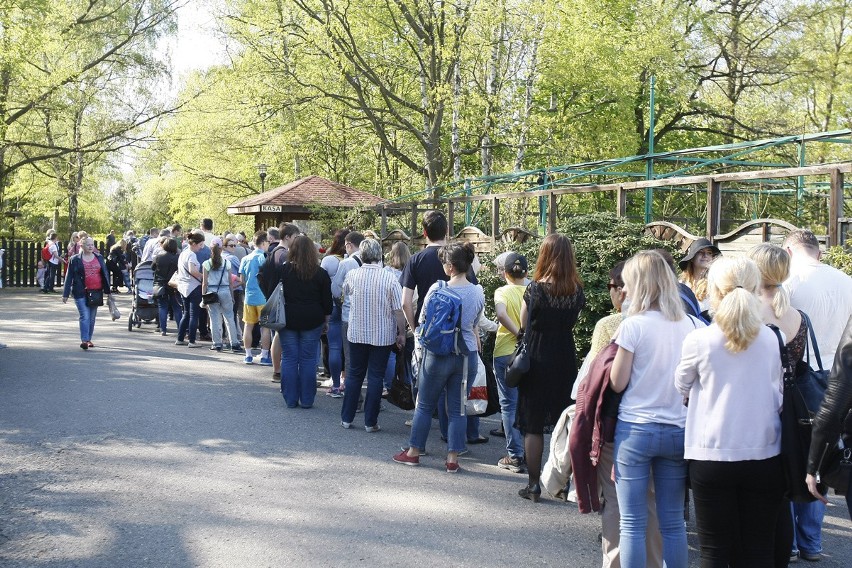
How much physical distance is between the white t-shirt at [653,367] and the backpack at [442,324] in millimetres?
2714

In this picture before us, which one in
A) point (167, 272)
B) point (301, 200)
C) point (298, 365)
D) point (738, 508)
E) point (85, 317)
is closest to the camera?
point (738, 508)

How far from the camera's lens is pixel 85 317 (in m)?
13.8

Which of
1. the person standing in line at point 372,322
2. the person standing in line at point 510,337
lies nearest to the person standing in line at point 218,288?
the person standing in line at point 372,322

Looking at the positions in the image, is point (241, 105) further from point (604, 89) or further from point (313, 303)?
point (313, 303)

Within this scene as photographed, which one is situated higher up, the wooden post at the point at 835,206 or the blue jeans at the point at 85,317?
the wooden post at the point at 835,206

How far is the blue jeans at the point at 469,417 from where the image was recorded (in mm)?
7254

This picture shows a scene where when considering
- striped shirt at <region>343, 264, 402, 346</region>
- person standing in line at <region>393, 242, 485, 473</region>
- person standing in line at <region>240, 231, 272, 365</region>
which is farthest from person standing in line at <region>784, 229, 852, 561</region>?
person standing in line at <region>240, 231, 272, 365</region>

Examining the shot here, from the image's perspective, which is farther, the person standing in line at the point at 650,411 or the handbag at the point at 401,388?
the handbag at the point at 401,388

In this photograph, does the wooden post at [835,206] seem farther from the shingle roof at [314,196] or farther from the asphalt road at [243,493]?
the shingle roof at [314,196]

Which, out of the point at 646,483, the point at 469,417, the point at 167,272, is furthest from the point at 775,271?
the point at 167,272

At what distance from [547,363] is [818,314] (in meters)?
1.83

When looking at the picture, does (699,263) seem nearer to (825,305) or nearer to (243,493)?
(825,305)

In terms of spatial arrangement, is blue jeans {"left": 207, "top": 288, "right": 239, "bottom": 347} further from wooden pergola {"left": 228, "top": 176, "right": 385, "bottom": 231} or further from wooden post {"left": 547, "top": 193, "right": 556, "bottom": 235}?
wooden pergola {"left": 228, "top": 176, "right": 385, "bottom": 231}

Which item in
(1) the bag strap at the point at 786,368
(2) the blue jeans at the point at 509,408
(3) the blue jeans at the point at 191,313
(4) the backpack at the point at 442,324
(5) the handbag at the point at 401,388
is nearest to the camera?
(1) the bag strap at the point at 786,368
